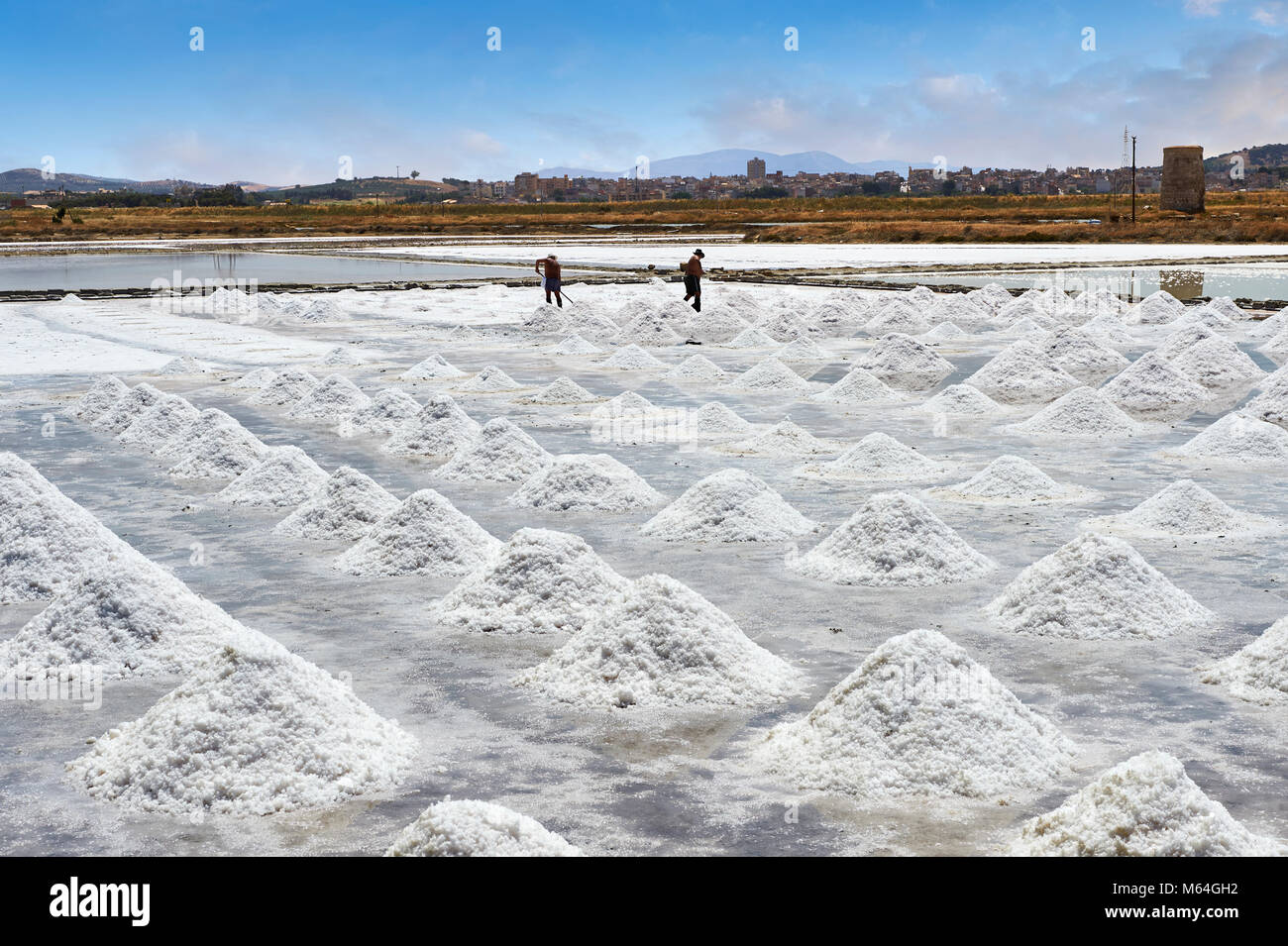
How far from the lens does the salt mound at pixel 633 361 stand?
1524 centimetres

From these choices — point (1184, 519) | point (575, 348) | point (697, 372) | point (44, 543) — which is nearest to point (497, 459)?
point (44, 543)

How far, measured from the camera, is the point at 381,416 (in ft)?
36.9

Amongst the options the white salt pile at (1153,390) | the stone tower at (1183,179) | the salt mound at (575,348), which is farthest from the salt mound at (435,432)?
the stone tower at (1183,179)

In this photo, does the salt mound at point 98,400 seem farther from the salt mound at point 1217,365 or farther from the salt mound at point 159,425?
the salt mound at point 1217,365

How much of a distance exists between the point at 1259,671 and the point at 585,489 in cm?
409

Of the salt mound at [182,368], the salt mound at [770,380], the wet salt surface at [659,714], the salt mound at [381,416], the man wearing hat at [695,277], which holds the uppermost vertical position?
the man wearing hat at [695,277]

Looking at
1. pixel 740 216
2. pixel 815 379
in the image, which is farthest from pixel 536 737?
pixel 740 216

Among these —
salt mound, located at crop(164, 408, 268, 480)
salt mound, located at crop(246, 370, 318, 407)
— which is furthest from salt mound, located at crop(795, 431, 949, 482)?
salt mound, located at crop(246, 370, 318, 407)

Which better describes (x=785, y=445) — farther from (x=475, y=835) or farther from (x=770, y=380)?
(x=475, y=835)

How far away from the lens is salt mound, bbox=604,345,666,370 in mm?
15241

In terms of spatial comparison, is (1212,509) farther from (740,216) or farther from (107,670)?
(740,216)

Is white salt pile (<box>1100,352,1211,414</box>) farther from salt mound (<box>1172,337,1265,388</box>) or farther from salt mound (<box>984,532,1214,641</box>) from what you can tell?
salt mound (<box>984,532,1214,641</box>)

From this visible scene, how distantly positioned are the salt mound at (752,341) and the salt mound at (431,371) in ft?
13.6
